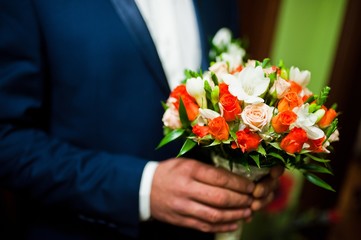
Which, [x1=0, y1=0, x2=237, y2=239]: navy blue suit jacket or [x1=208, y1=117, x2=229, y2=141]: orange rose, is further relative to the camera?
[x1=0, y1=0, x2=237, y2=239]: navy blue suit jacket

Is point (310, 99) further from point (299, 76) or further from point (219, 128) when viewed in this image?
point (219, 128)

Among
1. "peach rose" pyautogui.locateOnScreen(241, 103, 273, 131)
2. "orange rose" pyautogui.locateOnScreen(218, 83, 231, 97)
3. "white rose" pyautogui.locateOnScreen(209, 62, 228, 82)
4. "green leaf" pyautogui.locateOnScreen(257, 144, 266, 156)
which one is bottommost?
"green leaf" pyautogui.locateOnScreen(257, 144, 266, 156)

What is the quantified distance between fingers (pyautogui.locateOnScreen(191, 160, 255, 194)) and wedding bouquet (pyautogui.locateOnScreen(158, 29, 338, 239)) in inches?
2.1

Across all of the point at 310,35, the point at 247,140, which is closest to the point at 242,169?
the point at 247,140

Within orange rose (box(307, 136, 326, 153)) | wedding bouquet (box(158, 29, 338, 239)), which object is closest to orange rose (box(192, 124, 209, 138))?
wedding bouquet (box(158, 29, 338, 239))

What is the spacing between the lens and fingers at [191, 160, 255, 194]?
771 mm

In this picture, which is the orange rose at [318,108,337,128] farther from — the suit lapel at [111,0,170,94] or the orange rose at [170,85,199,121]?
the suit lapel at [111,0,170,94]

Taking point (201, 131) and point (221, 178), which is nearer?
point (201, 131)

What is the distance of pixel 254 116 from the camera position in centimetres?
62

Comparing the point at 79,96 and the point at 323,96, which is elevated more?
the point at 323,96

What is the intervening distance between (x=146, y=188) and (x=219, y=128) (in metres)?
0.29

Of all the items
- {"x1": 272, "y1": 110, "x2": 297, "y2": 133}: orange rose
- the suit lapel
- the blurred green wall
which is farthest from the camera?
the blurred green wall

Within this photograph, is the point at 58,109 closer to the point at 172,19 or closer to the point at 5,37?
the point at 5,37

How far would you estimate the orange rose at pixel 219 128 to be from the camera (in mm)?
630
